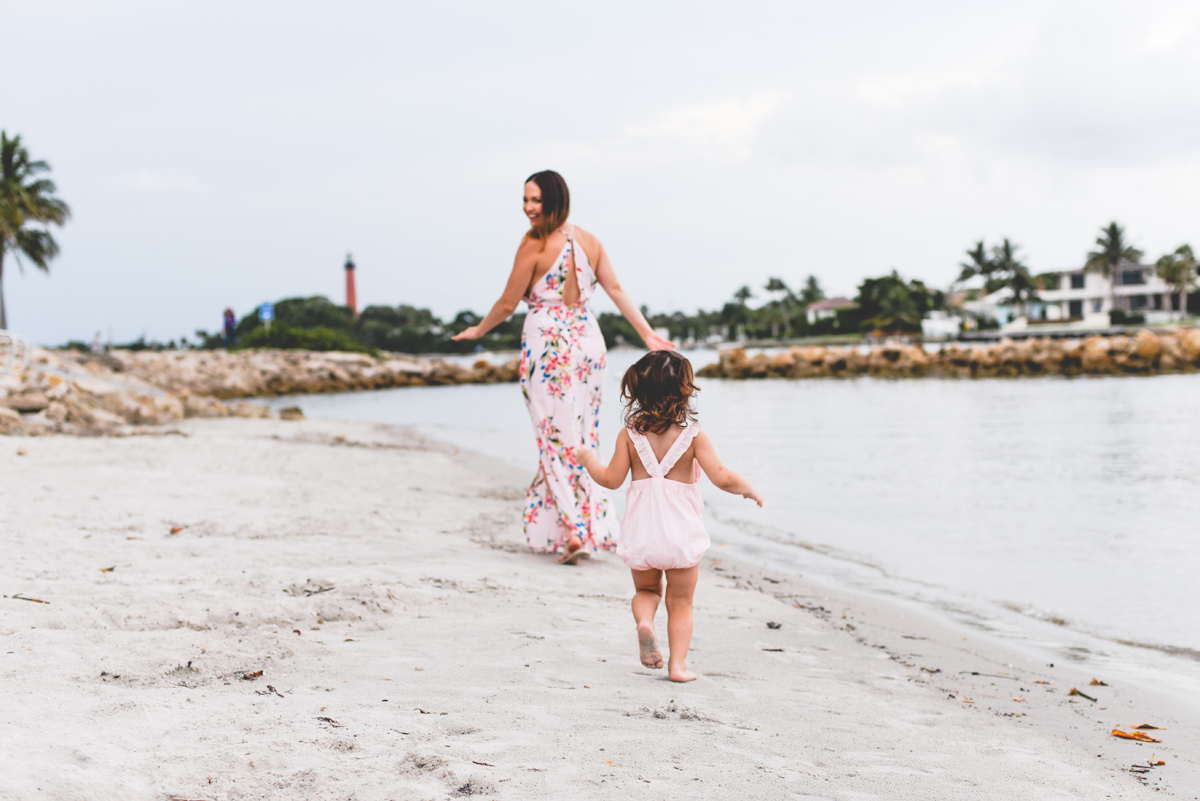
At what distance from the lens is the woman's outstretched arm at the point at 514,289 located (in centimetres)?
480

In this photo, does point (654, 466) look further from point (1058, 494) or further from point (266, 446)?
point (266, 446)

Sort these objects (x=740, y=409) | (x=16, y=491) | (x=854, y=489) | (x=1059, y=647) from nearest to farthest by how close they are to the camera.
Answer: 1. (x=1059, y=647)
2. (x=16, y=491)
3. (x=854, y=489)
4. (x=740, y=409)

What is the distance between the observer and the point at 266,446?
10156 mm

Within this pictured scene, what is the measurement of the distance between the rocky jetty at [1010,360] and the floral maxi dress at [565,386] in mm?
39816

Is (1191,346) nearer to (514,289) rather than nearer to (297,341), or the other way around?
(514,289)

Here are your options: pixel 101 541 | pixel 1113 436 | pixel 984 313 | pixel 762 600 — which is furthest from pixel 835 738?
pixel 984 313

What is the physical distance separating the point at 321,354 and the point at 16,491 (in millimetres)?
45645

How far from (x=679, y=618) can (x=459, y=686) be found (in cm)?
78

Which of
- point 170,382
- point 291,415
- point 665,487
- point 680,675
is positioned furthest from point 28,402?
point 170,382

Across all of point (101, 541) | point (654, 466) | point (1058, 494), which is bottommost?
point (1058, 494)

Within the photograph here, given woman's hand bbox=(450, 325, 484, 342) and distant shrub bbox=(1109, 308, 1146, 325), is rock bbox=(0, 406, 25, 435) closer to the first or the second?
woman's hand bbox=(450, 325, 484, 342)

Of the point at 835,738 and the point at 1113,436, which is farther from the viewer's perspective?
the point at 1113,436

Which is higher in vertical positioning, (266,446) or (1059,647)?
(266,446)

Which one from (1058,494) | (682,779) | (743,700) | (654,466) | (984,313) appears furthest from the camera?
(984,313)
